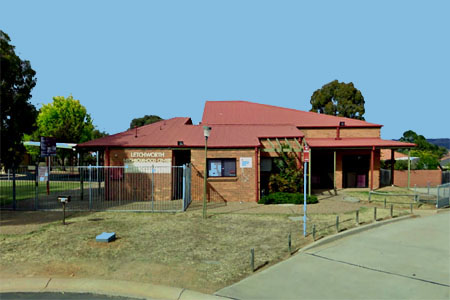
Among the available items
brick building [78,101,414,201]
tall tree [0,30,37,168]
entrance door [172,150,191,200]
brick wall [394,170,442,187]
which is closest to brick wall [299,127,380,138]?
brick building [78,101,414,201]

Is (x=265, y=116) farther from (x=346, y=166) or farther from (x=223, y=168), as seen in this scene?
(x=223, y=168)

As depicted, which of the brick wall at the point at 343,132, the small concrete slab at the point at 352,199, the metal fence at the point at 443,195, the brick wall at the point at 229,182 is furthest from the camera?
the brick wall at the point at 343,132

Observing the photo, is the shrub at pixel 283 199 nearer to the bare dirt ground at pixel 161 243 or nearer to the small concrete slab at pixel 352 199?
the bare dirt ground at pixel 161 243

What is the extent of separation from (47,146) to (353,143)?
20.3 m

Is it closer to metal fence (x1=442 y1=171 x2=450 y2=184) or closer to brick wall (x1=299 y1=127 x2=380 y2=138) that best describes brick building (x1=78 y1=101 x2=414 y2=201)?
brick wall (x1=299 y1=127 x2=380 y2=138)

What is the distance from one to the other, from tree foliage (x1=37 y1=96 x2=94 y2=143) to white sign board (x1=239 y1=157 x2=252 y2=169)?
30201 millimetres

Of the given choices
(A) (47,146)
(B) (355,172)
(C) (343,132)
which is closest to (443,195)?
(B) (355,172)

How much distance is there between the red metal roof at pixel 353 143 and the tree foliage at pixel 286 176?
137 inches

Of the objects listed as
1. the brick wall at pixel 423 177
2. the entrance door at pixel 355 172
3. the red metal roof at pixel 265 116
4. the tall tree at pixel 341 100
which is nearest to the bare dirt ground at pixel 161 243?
the entrance door at pixel 355 172

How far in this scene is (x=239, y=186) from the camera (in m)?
17.8

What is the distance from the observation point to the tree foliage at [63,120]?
133 feet

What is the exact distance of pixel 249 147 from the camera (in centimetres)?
1788

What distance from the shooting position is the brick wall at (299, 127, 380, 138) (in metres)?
25.7

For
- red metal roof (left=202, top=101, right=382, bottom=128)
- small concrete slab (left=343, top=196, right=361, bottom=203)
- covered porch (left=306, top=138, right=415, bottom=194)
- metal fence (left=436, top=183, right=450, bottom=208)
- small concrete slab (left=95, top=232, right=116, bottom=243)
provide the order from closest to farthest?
small concrete slab (left=95, top=232, right=116, bottom=243) → metal fence (left=436, top=183, right=450, bottom=208) → small concrete slab (left=343, top=196, right=361, bottom=203) → covered porch (left=306, top=138, right=415, bottom=194) → red metal roof (left=202, top=101, right=382, bottom=128)
